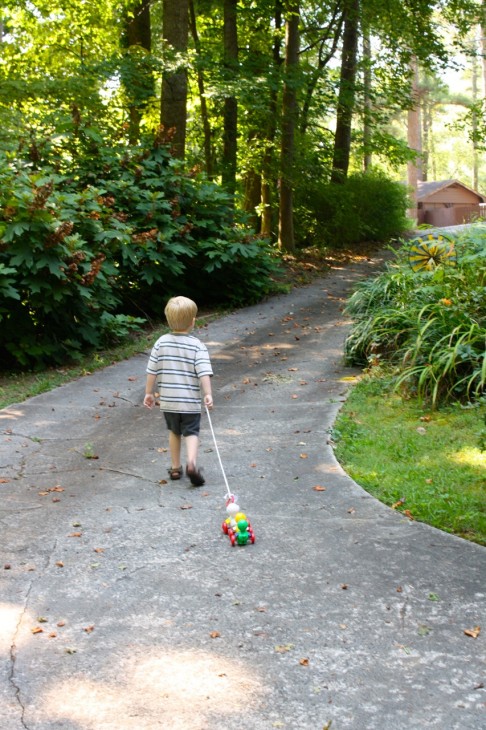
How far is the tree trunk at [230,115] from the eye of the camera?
1742 centimetres

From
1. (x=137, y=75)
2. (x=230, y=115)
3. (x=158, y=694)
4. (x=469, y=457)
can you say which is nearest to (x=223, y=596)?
(x=158, y=694)

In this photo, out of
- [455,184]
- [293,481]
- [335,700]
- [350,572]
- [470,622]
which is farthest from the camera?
[455,184]

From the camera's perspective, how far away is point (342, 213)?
68.9 feet

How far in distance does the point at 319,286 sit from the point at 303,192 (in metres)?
5.78

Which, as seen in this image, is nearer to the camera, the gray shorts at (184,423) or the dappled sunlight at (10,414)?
the gray shorts at (184,423)

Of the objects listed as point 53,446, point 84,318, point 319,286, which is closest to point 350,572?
point 53,446

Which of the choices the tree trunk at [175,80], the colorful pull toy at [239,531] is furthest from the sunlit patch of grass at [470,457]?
the tree trunk at [175,80]

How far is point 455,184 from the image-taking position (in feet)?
162

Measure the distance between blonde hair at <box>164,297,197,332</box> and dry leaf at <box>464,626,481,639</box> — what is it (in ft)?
10.2

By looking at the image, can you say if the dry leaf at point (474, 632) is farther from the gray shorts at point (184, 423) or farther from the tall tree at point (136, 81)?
the tall tree at point (136, 81)

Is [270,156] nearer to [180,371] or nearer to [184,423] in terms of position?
[180,371]

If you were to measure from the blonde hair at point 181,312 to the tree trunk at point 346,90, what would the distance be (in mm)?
14601

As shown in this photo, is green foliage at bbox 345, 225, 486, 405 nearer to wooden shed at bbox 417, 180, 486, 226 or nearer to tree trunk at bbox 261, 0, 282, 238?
tree trunk at bbox 261, 0, 282, 238

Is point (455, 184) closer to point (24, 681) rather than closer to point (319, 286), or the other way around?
point (319, 286)
